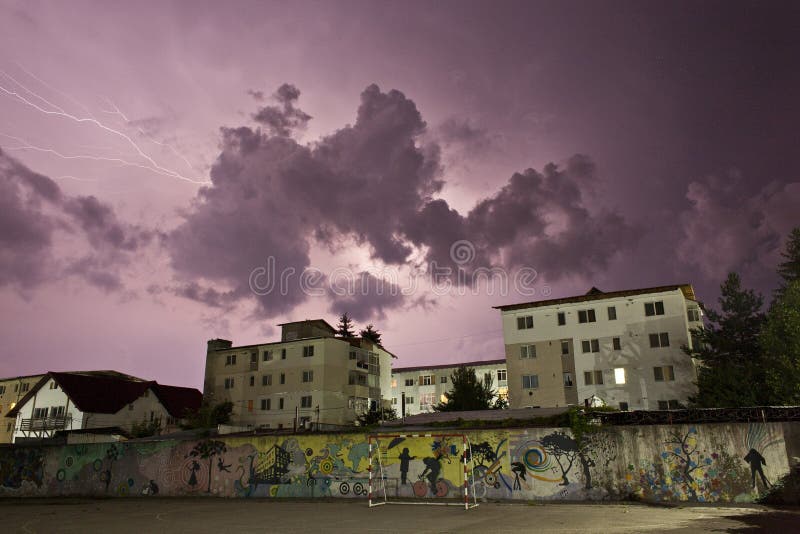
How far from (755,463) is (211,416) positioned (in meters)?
59.4

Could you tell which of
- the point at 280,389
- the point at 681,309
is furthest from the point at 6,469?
the point at 681,309

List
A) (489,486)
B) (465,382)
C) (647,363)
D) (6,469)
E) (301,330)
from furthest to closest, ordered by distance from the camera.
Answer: (301,330), (465,382), (647,363), (6,469), (489,486)

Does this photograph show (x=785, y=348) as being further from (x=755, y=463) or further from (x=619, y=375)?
(x=755, y=463)

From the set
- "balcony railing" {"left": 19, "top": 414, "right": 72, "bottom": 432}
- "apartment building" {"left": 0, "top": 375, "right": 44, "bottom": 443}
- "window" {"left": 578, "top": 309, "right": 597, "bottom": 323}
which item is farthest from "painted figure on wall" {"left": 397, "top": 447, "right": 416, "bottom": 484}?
"apartment building" {"left": 0, "top": 375, "right": 44, "bottom": 443}

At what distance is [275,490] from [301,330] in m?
46.7

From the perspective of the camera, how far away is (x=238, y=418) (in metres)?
68.1

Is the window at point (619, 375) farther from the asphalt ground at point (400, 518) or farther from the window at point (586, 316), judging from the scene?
the asphalt ground at point (400, 518)

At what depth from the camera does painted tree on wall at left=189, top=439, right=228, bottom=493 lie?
28281 millimetres

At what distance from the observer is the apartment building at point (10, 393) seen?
76.1 m

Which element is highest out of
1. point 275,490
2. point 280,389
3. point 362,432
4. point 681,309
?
point 681,309

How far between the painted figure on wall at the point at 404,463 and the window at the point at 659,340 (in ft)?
120

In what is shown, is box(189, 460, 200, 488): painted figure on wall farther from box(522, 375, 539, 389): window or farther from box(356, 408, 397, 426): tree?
box(522, 375, 539, 389): window

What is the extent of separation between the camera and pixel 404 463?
24.6m

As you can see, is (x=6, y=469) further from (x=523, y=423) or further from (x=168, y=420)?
(x=168, y=420)
